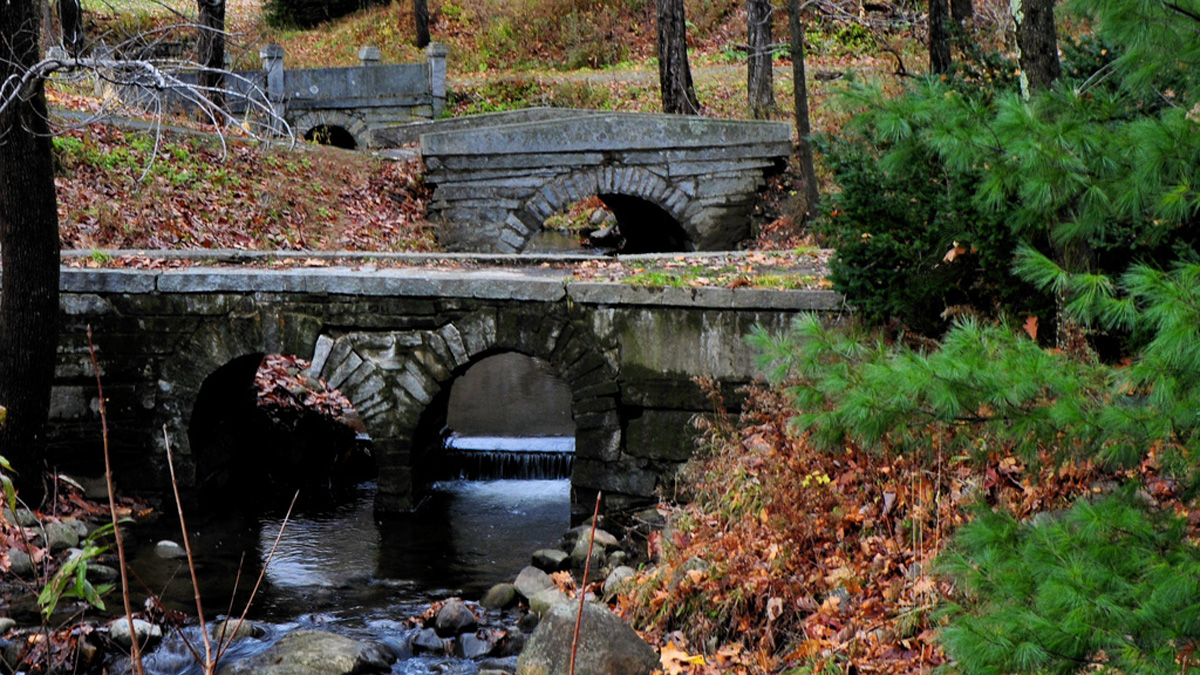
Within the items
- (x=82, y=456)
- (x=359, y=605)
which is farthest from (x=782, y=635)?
(x=82, y=456)

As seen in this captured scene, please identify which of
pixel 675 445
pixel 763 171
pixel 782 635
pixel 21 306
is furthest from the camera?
pixel 763 171

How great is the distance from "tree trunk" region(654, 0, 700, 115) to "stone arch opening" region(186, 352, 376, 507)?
8.12 m

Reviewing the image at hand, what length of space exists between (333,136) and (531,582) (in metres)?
17.3

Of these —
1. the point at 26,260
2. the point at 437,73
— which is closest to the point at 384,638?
the point at 26,260

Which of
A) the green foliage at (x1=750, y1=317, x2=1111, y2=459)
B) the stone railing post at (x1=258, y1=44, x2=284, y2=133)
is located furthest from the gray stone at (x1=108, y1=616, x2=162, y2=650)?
the stone railing post at (x1=258, y1=44, x2=284, y2=133)

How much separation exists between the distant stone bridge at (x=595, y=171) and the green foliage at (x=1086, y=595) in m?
→ 12.6

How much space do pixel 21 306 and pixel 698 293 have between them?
516 cm

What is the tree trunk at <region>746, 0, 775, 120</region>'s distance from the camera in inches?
709

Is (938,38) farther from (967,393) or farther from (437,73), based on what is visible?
(967,393)

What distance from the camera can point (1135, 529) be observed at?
3510 millimetres

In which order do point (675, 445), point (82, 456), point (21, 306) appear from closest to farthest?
point (21, 306) → point (675, 445) → point (82, 456)

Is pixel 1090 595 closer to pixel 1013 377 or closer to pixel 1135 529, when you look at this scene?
pixel 1135 529

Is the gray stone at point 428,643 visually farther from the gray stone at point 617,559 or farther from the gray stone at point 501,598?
the gray stone at point 617,559

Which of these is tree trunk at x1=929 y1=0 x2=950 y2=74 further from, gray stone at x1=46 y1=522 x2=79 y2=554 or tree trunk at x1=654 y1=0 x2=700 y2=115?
gray stone at x1=46 y1=522 x2=79 y2=554
